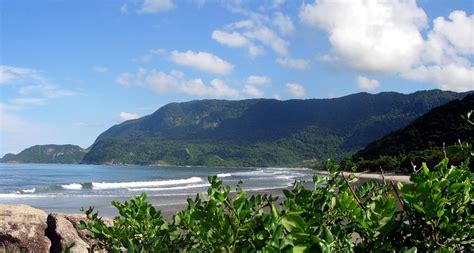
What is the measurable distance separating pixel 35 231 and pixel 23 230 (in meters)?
0.22

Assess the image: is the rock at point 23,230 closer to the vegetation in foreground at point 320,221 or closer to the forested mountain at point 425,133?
the vegetation in foreground at point 320,221

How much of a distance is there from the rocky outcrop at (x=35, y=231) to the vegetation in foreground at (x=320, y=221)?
738 cm

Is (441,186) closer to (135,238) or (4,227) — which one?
(135,238)

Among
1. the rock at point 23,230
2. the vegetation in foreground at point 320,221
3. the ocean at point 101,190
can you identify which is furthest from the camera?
the ocean at point 101,190

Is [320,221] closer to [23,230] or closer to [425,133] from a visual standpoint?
[23,230]

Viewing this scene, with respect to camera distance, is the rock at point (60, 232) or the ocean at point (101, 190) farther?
the ocean at point (101, 190)

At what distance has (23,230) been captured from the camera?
30.2 ft

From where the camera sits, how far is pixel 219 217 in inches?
57.7

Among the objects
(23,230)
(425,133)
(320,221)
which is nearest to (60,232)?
(23,230)

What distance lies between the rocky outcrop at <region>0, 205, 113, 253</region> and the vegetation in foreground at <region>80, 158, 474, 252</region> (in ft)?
24.2

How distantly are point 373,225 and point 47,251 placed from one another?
28.4 ft

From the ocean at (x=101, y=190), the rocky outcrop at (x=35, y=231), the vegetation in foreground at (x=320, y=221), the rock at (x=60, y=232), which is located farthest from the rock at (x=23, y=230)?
the vegetation in foreground at (x=320, y=221)

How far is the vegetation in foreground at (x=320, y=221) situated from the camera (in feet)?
4.60

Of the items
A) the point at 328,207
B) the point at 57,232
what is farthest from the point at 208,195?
the point at 57,232
